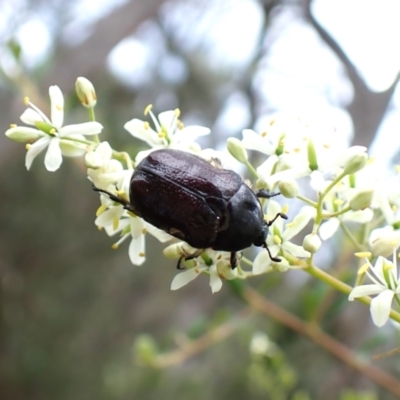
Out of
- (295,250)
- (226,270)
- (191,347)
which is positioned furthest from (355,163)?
(191,347)

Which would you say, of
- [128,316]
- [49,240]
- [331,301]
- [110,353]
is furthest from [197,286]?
[331,301]

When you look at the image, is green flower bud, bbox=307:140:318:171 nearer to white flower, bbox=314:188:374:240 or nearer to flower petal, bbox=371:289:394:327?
white flower, bbox=314:188:374:240

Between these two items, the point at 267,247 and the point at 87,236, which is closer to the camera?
the point at 267,247

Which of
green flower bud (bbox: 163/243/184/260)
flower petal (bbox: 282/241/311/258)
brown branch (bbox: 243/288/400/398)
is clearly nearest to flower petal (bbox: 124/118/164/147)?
green flower bud (bbox: 163/243/184/260)

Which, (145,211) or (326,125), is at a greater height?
(326,125)

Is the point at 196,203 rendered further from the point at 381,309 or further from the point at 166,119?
the point at 381,309

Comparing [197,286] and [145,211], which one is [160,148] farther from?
[197,286]

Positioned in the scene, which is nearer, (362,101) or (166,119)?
(166,119)
